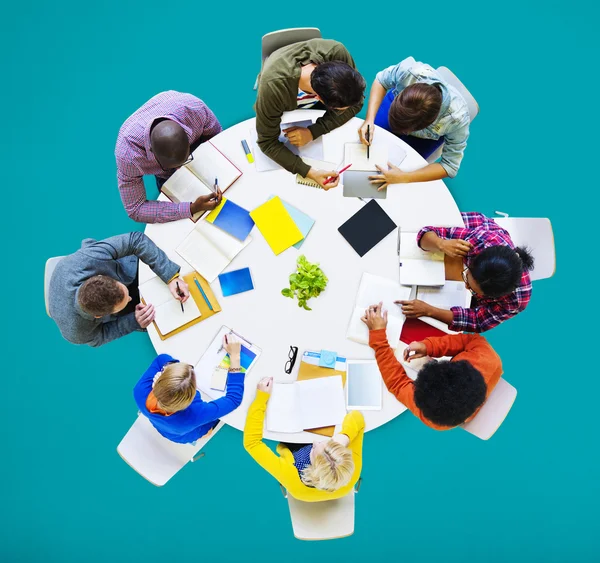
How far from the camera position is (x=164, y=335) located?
2.14m

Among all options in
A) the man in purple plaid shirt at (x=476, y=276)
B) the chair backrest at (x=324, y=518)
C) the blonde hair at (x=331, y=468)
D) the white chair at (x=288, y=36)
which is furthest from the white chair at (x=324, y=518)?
the white chair at (x=288, y=36)

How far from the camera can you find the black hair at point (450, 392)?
1.83 meters

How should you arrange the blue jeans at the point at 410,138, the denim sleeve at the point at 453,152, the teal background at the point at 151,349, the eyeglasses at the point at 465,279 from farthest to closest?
1. the teal background at the point at 151,349
2. the blue jeans at the point at 410,138
3. the denim sleeve at the point at 453,152
4. the eyeglasses at the point at 465,279

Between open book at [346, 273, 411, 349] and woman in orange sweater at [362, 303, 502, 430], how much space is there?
0.04m

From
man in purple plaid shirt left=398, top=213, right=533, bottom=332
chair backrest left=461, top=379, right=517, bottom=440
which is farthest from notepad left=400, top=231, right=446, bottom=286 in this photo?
chair backrest left=461, top=379, right=517, bottom=440

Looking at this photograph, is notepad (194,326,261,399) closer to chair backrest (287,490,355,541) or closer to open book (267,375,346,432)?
open book (267,375,346,432)

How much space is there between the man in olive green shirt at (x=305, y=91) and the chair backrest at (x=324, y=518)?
1526 mm

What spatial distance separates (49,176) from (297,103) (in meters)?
1.85

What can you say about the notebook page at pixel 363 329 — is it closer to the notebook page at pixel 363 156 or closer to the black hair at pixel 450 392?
the black hair at pixel 450 392

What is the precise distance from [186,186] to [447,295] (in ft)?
4.48

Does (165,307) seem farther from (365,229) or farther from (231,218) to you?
(365,229)

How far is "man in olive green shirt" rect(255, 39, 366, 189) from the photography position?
1938mm

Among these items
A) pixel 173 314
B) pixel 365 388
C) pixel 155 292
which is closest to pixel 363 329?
pixel 365 388

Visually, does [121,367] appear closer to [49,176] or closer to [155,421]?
[155,421]
